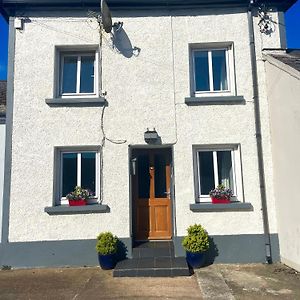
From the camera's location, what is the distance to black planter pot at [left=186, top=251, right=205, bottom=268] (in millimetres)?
7148

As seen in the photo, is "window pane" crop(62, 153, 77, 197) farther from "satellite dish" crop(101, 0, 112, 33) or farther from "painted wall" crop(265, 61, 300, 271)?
"painted wall" crop(265, 61, 300, 271)

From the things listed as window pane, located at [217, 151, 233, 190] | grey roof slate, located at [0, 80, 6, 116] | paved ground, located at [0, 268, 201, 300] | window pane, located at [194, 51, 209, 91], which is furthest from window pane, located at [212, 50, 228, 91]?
grey roof slate, located at [0, 80, 6, 116]

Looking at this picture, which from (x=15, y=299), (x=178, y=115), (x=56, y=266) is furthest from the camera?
(x=178, y=115)

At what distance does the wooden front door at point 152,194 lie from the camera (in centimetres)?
828

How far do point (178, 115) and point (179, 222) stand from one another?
Answer: 272 centimetres

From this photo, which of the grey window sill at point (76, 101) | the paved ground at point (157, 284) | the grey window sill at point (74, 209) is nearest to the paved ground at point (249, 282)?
the paved ground at point (157, 284)

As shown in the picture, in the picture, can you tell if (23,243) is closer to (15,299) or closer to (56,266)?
(56,266)

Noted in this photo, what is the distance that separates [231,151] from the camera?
8102 mm

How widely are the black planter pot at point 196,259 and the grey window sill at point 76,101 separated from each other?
14.2 feet

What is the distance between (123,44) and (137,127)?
7.53 feet

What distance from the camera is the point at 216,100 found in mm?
7953

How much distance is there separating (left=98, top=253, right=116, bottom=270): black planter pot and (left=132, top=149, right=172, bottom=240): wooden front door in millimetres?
1152

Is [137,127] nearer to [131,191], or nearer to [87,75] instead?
[131,191]

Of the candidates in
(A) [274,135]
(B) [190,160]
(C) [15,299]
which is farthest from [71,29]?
(C) [15,299]
